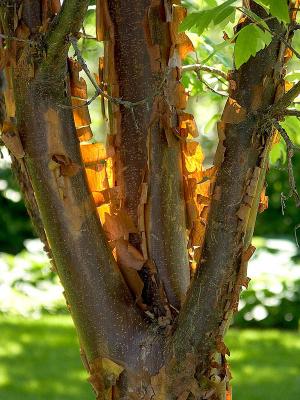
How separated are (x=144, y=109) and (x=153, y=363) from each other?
60 centimetres

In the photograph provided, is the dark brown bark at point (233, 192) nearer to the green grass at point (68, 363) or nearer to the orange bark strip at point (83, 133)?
the orange bark strip at point (83, 133)

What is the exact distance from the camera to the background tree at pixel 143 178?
69.5 inches

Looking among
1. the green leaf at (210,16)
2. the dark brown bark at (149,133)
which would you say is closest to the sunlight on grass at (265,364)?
the dark brown bark at (149,133)

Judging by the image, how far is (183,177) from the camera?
1.96 metres

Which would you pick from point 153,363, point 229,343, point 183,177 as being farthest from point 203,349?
point 229,343

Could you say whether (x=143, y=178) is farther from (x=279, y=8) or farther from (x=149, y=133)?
(x=279, y=8)

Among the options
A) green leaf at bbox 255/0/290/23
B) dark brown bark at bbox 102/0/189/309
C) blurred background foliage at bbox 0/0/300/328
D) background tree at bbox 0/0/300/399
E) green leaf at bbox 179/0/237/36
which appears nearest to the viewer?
green leaf at bbox 255/0/290/23

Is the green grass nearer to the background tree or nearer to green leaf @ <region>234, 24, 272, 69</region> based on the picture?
the background tree

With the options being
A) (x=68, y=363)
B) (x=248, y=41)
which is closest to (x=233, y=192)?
(x=248, y=41)

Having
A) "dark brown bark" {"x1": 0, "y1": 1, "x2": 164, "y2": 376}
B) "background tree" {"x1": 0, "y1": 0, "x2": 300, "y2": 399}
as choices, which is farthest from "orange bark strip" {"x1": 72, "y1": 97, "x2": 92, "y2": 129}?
"dark brown bark" {"x1": 0, "y1": 1, "x2": 164, "y2": 376}

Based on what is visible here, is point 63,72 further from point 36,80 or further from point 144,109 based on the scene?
point 144,109

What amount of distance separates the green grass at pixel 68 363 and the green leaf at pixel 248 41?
355cm

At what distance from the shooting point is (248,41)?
1.66 metres

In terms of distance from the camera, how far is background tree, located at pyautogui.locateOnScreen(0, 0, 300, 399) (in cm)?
177
